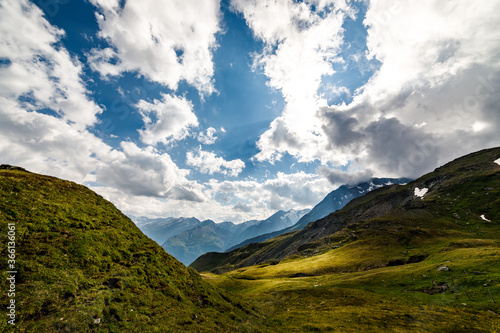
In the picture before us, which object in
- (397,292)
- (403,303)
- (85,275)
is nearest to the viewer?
(85,275)

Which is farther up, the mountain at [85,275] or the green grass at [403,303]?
the mountain at [85,275]

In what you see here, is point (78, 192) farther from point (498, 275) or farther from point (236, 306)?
point (498, 275)

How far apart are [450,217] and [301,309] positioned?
171 metres

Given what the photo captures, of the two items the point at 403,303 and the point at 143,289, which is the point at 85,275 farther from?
the point at 403,303

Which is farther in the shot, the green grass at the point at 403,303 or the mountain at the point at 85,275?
the green grass at the point at 403,303

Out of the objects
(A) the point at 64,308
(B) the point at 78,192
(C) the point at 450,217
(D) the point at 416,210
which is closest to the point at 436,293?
(A) the point at 64,308

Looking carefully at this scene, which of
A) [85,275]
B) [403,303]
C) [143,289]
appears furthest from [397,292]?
[85,275]

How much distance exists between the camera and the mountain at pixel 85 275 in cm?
1619

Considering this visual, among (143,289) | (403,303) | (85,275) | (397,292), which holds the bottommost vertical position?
(397,292)

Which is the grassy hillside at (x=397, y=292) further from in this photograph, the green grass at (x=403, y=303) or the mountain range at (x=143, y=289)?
the mountain range at (x=143, y=289)

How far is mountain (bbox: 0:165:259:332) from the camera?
16.2 meters

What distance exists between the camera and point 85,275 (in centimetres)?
1998

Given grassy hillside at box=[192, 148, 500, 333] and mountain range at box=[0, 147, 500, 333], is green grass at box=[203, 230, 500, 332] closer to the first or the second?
grassy hillside at box=[192, 148, 500, 333]

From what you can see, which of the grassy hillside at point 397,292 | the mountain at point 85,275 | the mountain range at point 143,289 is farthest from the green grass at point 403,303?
the mountain at point 85,275
